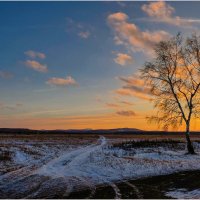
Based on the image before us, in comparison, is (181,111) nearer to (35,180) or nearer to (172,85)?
(172,85)

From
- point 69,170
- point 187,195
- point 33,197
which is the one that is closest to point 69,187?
point 33,197

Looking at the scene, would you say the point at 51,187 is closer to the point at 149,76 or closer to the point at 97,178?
the point at 97,178

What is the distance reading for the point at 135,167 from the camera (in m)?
30.0

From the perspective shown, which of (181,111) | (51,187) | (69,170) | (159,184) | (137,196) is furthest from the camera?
(181,111)

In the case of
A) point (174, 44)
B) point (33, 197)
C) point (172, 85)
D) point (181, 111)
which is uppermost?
point (174, 44)

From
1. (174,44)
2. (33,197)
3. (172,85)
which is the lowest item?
(33,197)

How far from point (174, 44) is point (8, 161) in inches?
891

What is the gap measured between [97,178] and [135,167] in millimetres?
6124

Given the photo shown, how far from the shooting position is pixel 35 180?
75.6 ft

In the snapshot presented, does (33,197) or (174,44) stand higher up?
(174,44)

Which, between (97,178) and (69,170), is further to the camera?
(69,170)

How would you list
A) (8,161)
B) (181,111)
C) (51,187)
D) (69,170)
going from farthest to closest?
1. (181,111)
2. (8,161)
3. (69,170)
4. (51,187)

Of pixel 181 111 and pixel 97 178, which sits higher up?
pixel 181 111

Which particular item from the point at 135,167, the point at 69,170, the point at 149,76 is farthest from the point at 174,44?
the point at 69,170
